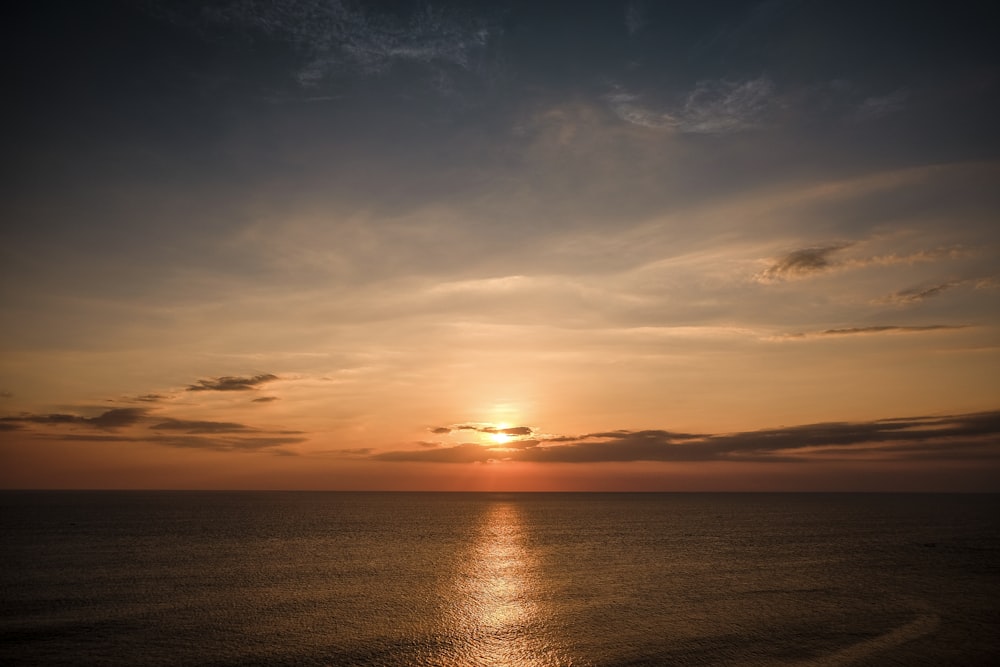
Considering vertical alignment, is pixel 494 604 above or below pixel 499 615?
below

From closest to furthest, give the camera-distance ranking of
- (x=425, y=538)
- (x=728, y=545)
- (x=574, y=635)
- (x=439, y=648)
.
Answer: (x=439, y=648) < (x=574, y=635) < (x=728, y=545) < (x=425, y=538)

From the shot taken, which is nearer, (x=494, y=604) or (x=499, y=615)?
(x=499, y=615)

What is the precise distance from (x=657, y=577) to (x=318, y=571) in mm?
40180

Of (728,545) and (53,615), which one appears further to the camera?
(728,545)

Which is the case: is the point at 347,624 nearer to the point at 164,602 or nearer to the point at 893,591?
the point at 164,602

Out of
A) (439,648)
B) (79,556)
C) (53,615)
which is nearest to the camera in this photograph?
(439,648)

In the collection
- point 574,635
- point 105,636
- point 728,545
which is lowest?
point 728,545

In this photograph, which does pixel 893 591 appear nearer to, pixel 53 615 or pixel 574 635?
pixel 574 635

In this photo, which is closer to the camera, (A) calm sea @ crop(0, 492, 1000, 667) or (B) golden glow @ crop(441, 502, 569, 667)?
(B) golden glow @ crop(441, 502, 569, 667)

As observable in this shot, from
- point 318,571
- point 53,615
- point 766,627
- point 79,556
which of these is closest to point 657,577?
point 766,627

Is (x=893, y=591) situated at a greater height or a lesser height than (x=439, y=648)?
lesser

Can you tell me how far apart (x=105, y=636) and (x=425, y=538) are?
78700 millimetres

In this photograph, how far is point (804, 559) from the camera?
84.6 metres

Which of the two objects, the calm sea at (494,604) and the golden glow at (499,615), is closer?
the golden glow at (499,615)
